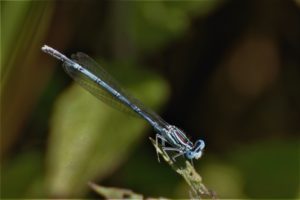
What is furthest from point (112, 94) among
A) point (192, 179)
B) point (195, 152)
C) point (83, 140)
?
point (192, 179)

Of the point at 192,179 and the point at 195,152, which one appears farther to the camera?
the point at 195,152

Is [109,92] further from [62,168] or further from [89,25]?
[89,25]

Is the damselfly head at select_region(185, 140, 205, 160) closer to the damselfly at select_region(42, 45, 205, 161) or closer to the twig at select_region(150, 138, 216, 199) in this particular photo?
the damselfly at select_region(42, 45, 205, 161)

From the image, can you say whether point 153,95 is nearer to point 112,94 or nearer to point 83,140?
point 83,140

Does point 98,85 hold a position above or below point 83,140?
above

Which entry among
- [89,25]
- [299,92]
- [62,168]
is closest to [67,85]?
[89,25]

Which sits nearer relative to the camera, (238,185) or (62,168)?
(62,168)

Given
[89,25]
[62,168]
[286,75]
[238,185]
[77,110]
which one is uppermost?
[89,25]
